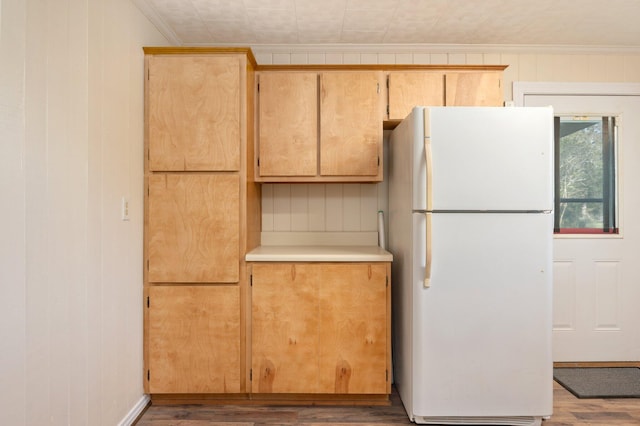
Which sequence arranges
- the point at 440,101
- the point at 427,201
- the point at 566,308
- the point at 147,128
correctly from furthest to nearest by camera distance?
the point at 566,308
the point at 440,101
the point at 147,128
the point at 427,201

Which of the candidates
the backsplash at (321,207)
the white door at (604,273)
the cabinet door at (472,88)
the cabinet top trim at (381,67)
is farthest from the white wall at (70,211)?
the white door at (604,273)

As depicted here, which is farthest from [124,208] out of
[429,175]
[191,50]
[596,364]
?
[596,364]

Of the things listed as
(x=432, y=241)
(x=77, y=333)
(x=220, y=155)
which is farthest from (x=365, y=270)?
(x=77, y=333)

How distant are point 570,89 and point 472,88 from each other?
888 millimetres

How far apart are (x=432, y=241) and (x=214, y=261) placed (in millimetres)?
1225

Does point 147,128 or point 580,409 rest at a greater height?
point 147,128

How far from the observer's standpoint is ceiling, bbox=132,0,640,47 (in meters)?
2.49

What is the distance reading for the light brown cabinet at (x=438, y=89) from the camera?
2855 mm

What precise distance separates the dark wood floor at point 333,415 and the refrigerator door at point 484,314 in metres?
0.30

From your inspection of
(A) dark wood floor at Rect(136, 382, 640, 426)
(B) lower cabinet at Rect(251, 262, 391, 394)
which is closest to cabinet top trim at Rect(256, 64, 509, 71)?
(B) lower cabinet at Rect(251, 262, 391, 394)

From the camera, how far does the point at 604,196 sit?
324 cm

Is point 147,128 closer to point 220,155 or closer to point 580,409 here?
point 220,155

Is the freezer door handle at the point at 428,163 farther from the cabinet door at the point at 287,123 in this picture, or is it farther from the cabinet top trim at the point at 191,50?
the cabinet top trim at the point at 191,50

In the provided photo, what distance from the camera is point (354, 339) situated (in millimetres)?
2521
